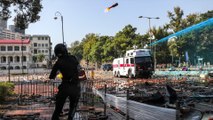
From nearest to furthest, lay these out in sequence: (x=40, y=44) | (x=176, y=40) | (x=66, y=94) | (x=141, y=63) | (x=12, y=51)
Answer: (x=66, y=94) → (x=141, y=63) → (x=176, y=40) → (x=12, y=51) → (x=40, y=44)

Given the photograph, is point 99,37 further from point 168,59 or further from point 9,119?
point 9,119

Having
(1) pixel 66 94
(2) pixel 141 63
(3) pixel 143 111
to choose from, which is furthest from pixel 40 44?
(3) pixel 143 111

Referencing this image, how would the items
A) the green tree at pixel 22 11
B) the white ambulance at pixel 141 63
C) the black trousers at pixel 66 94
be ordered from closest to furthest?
1. the black trousers at pixel 66 94
2. the green tree at pixel 22 11
3. the white ambulance at pixel 141 63

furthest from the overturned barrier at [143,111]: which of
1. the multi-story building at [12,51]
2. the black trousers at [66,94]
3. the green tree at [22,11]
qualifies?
the multi-story building at [12,51]

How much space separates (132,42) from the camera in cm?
6700

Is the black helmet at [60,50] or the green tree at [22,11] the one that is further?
the green tree at [22,11]

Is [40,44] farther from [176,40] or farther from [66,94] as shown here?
[66,94]

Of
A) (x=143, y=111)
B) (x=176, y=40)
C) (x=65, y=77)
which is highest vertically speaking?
(x=176, y=40)

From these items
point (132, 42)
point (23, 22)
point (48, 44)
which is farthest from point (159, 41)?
point (48, 44)

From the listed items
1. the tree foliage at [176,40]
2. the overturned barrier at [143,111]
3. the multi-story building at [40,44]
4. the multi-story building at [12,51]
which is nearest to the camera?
the overturned barrier at [143,111]

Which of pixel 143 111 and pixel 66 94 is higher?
pixel 66 94

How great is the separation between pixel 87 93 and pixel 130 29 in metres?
54.3

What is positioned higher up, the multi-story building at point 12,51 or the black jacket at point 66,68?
the multi-story building at point 12,51

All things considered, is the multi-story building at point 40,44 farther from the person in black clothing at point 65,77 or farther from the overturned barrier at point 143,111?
the person in black clothing at point 65,77
